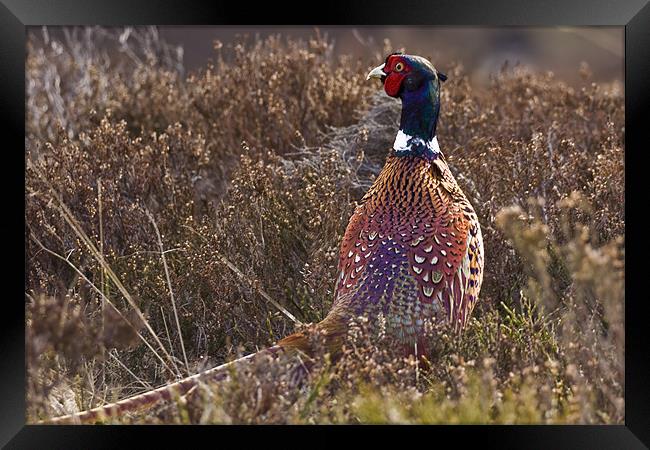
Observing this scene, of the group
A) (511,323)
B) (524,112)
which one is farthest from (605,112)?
(511,323)

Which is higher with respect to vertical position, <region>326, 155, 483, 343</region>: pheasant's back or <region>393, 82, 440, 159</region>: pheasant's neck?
<region>393, 82, 440, 159</region>: pheasant's neck

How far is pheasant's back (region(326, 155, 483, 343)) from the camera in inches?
147

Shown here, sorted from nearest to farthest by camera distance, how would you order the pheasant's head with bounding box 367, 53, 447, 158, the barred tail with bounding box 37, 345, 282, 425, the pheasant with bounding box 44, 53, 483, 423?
the barred tail with bounding box 37, 345, 282, 425 → the pheasant with bounding box 44, 53, 483, 423 → the pheasant's head with bounding box 367, 53, 447, 158

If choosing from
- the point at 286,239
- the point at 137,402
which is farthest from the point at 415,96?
the point at 137,402

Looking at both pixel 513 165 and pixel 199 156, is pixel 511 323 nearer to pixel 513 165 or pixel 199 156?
pixel 513 165

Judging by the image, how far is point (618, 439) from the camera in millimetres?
3363

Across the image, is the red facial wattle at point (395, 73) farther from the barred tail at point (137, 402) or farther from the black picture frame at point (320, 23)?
the barred tail at point (137, 402)

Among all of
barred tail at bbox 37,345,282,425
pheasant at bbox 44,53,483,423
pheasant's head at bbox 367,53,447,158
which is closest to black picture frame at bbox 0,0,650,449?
barred tail at bbox 37,345,282,425

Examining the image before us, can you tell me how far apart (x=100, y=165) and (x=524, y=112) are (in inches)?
111

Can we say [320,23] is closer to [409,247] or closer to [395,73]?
[395,73]

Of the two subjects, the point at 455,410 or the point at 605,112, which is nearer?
the point at 455,410

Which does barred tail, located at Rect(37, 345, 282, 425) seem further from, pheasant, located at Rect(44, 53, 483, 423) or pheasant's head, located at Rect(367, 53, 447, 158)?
pheasant's head, located at Rect(367, 53, 447, 158)

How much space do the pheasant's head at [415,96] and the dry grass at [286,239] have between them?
0.52 meters

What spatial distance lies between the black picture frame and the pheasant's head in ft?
1.89
